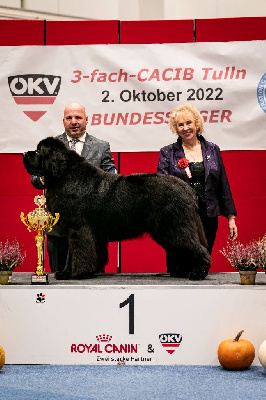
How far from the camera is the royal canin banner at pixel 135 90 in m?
5.92

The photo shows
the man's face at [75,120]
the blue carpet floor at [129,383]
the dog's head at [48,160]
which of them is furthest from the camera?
the man's face at [75,120]

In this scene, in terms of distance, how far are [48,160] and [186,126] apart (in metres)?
1.04

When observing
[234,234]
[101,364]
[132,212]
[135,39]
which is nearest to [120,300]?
[101,364]

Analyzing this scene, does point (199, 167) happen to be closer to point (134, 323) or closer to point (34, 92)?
point (134, 323)

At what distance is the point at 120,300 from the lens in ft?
11.7

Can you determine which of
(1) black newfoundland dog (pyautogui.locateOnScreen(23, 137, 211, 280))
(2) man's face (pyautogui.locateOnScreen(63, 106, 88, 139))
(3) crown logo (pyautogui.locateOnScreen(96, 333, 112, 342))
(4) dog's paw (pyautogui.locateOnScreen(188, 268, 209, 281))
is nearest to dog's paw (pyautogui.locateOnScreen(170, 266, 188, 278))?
(1) black newfoundland dog (pyautogui.locateOnScreen(23, 137, 211, 280))

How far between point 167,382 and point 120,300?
0.57 meters

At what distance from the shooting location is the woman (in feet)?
14.5

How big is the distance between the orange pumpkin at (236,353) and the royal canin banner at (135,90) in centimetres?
284

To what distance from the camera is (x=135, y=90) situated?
5.96m

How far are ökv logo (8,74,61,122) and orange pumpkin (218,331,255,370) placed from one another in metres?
3.29

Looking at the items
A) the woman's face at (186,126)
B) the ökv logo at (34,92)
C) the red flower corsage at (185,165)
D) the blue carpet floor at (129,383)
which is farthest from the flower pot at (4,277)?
the ökv logo at (34,92)

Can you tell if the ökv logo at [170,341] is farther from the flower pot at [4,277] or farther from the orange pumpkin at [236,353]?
the flower pot at [4,277]

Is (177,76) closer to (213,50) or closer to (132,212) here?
(213,50)
